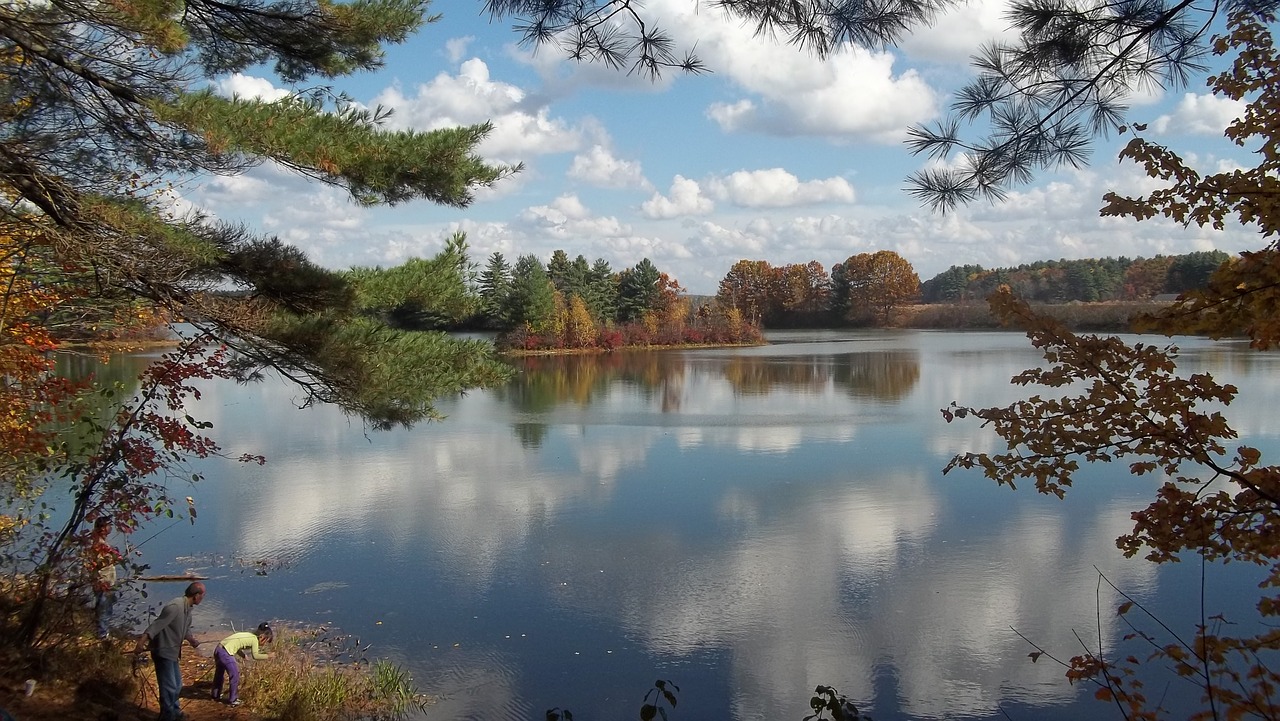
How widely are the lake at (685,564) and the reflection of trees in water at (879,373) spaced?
21.5 ft

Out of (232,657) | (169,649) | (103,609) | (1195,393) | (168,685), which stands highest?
(1195,393)

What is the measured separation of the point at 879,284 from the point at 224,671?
64219mm

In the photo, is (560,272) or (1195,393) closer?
(1195,393)

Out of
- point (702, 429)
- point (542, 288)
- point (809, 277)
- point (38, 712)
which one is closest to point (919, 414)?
point (702, 429)

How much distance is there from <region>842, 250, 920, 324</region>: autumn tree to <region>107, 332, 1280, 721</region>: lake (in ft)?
158

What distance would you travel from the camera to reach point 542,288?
144ft

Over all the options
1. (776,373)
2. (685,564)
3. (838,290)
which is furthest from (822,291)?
(685,564)

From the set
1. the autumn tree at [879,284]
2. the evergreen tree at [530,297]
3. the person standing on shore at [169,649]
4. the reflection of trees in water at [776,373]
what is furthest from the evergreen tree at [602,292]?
the person standing on shore at [169,649]

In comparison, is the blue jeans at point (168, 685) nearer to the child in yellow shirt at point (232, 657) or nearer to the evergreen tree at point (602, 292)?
the child in yellow shirt at point (232, 657)

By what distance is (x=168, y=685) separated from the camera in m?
5.55

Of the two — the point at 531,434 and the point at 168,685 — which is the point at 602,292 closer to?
the point at 531,434

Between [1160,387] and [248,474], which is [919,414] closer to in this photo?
[248,474]

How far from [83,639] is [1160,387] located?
6.80m

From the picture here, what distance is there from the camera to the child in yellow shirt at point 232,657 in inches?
243
